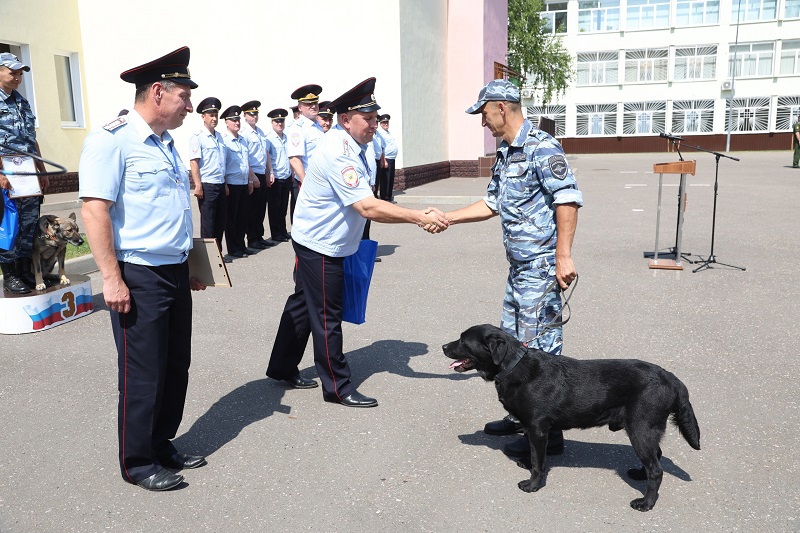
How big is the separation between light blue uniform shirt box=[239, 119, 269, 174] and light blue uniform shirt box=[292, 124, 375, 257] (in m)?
6.54

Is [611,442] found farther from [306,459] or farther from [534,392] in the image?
[306,459]

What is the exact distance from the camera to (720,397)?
4.39 metres

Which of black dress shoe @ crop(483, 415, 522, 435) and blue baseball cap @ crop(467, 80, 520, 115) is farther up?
blue baseball cap @ crop(467, 80, 520, 115)

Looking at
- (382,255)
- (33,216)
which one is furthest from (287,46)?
(33,216)

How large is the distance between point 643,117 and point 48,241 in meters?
43.1

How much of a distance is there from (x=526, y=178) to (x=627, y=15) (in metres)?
45.3

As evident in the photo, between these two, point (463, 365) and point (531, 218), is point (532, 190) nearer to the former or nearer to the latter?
point (531, 218)

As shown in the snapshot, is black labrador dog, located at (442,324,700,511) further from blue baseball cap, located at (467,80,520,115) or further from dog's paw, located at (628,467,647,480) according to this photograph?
blue baseball cap, located at (467,80,520,115)

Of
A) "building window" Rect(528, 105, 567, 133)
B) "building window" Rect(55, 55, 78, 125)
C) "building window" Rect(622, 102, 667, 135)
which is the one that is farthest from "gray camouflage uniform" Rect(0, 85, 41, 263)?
"building window" Rect(622, 102, 667, 135)

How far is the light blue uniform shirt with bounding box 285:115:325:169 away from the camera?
9.20 meters

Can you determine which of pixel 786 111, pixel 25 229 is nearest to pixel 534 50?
pixel 786 111

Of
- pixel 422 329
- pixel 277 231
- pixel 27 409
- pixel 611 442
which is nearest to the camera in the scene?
pixel 611 442

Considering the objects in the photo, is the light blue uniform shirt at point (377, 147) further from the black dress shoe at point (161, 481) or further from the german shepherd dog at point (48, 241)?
the black dress shoe at point (161, 481)

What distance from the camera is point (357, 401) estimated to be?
438 centimetres
